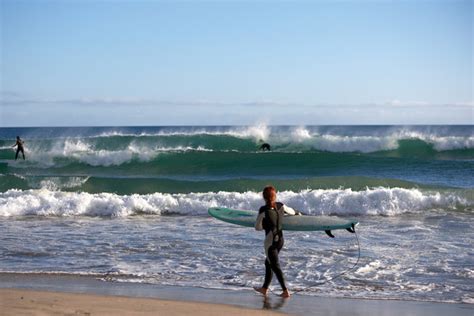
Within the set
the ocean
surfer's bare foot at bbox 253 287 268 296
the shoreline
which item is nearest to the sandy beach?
the shoreline

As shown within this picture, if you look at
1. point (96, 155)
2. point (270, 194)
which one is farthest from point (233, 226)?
point (96, 155)

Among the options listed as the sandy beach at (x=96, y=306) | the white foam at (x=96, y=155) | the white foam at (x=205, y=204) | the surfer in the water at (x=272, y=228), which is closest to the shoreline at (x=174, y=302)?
the sandy beach at (x=96, y=306)

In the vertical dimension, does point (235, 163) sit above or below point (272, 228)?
above

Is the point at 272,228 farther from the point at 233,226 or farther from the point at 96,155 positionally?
the point at 96,155

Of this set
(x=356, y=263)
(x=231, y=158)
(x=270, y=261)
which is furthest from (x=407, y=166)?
(x=270, y=261)

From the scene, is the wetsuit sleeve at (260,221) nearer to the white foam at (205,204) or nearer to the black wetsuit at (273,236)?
the black wetsuit at (273,236)

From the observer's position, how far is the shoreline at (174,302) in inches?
243

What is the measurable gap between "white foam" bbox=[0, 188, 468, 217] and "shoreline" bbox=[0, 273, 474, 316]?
23.7 feet

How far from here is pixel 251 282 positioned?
25.4 ft

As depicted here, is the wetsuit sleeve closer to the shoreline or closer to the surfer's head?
the surfer's head

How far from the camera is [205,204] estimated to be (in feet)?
49.6

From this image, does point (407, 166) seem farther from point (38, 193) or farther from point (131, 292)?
point (131, 292)

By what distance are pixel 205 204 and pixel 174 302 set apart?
8.56 metres

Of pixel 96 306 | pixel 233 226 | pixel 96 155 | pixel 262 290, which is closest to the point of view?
pixel 96 306
